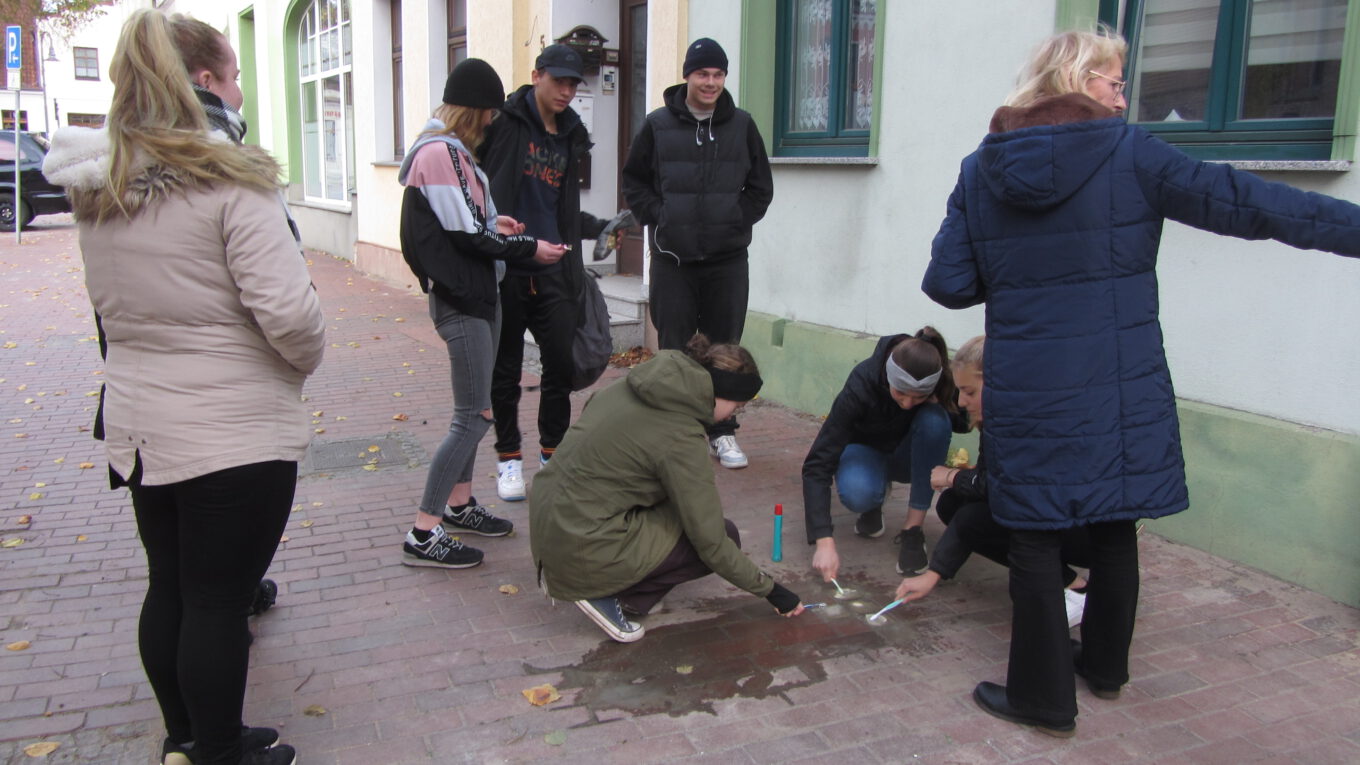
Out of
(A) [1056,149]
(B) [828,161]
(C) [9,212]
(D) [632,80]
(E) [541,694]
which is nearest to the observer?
(A) [1056,149]

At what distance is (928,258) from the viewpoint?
5711 mm

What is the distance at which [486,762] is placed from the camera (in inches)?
110

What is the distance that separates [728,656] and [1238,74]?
3.15 m

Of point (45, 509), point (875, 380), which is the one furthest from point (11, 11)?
point (875, 380)

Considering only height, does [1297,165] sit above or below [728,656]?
above

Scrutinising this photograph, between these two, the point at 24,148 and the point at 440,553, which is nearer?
the point at 440,553

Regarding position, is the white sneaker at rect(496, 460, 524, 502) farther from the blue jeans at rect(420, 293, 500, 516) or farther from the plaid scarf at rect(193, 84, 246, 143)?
the plaid scarf at rect(193, 84, 246, 143)

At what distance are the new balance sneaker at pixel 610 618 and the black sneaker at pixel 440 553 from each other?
0.79 metres

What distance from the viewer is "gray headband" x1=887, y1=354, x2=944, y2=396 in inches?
149

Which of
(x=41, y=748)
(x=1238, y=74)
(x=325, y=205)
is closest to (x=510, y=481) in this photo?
(x=41, y=748)

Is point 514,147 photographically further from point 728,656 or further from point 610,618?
point 728,656

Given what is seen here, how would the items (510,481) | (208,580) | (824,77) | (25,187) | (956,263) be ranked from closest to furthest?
(208,580) → (956,263) → (510,481) → (824,77) → (25,187)

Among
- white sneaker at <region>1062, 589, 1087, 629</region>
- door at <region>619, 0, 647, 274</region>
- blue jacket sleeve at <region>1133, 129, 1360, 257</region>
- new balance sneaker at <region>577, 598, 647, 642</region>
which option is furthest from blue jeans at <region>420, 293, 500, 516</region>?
door at <region>619, 0, 647, 274</region>

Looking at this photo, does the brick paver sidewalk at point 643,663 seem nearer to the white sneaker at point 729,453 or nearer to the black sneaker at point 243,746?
the black sneaker at point 243,746
